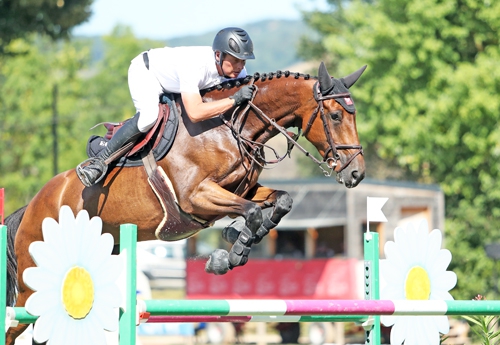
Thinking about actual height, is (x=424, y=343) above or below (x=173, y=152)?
below

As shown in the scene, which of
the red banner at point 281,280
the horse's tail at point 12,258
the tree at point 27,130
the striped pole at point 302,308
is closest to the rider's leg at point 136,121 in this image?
the horse's tail at point 12,258

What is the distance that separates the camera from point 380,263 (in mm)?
4738

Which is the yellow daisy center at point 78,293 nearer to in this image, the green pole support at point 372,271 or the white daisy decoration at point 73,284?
the white daisy decoration at point 73,284

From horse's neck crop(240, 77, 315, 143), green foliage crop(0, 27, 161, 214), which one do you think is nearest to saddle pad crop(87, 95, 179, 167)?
horse's neck crop(240, 77, 315, 143)

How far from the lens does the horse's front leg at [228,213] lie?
494 cm

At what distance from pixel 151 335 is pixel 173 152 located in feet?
31.0

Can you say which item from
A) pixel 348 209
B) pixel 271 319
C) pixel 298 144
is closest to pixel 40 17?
pixel 348 209

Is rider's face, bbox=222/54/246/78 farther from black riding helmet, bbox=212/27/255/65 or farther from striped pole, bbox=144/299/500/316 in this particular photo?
striped pole, bbox=144/299/500/316

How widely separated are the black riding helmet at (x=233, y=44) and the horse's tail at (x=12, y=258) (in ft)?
6.27

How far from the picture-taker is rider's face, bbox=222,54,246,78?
17.3 feet

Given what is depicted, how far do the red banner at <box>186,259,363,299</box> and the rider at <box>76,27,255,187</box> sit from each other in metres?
9.54

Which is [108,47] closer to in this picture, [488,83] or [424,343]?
[488,83]

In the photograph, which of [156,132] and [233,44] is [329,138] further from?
[156,132]

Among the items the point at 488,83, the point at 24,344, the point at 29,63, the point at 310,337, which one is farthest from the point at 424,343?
the point at 29,63
